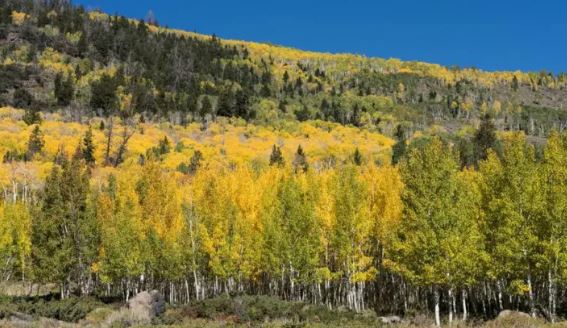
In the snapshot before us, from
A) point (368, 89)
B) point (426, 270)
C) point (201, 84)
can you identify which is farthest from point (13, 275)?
point (368, 89)

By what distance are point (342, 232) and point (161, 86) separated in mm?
124648

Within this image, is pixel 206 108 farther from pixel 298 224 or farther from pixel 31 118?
pixel 298 224

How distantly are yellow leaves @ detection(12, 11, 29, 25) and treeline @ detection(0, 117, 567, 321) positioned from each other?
140 meters

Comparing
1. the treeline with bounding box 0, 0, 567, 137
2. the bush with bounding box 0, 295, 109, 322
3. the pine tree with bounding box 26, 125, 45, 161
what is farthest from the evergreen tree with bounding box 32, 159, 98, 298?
the treeline with bounding box 0, 0, 567, 137

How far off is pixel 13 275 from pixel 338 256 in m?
41.0

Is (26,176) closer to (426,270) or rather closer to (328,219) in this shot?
(328,219)

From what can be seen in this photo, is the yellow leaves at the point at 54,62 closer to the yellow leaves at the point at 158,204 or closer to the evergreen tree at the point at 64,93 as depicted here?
the evergreen tree at the point at 64,93

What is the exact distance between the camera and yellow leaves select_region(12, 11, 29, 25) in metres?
174

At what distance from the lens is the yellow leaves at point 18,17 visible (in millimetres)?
174488

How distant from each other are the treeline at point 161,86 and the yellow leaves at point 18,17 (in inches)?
22.6

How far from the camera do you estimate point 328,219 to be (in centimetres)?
3947

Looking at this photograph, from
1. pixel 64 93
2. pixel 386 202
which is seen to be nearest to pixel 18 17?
pixel 64 93

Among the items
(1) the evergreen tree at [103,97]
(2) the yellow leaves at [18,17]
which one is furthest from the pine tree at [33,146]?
(2) the yellow leaves at [18,17]

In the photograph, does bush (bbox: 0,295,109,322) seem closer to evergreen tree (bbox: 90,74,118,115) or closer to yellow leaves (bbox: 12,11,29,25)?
evergreen tree (bbox: 90,74,118,115)
